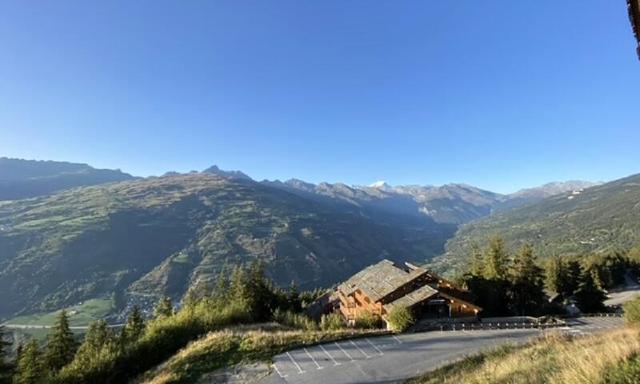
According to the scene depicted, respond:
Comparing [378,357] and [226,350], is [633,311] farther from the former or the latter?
[226,350]

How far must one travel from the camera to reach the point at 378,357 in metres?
24.6

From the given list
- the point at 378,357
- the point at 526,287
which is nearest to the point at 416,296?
the point at 378,357

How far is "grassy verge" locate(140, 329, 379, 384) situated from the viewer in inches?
894

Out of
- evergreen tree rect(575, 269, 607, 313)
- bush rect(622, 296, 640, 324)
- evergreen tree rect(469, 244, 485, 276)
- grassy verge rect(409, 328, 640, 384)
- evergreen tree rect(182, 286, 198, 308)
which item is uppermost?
grassy verge rect(409, 328, 640, 384)

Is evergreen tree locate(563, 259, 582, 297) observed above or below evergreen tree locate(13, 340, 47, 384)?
above

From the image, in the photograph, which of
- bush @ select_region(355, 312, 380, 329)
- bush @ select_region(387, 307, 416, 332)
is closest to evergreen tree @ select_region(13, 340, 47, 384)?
bush @ select_region(355, 312, 380, 329)

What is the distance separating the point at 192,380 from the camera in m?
21.5

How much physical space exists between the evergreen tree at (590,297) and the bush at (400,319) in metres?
49.7

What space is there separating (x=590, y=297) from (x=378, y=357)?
6216cm

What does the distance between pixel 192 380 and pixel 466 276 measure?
44143mm

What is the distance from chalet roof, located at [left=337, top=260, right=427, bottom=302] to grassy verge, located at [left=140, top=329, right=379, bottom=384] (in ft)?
53.6

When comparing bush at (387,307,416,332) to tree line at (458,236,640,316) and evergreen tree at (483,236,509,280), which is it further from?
evergreen tree at (483,236,509,280)

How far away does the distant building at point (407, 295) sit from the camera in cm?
4209

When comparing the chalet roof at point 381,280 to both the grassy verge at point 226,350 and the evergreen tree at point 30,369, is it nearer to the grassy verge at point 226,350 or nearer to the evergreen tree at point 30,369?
the grassy verge at point 226,350
